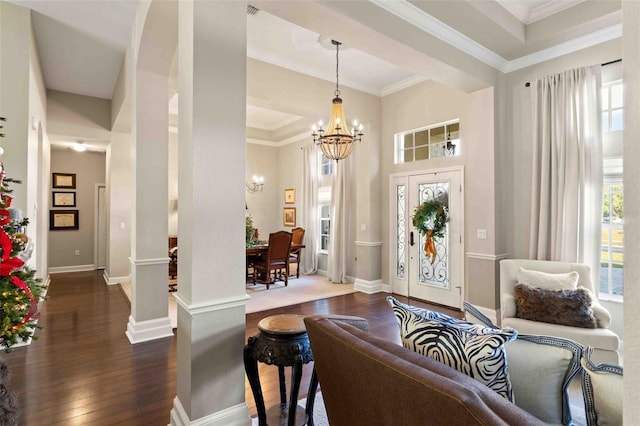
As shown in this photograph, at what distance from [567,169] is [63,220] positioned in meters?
9.60

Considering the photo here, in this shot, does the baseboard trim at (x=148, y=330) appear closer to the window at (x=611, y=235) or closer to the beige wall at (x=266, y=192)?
the window at (x=611, y=235)

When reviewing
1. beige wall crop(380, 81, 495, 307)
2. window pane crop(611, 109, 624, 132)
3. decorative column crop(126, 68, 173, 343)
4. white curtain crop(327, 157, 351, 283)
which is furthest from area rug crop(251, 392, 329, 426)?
white curtain crop(327, 157, 351, 283)

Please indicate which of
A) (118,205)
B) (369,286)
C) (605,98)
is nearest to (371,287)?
(369,286)

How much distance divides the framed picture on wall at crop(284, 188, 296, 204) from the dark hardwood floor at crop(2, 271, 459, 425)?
394 cm

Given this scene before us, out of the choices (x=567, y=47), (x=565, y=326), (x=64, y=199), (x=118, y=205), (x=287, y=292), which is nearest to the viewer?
(x=565, y=326)

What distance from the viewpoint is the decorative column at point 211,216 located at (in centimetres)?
195

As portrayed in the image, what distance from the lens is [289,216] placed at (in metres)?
8.55

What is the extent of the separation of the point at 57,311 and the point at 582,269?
20.9ft

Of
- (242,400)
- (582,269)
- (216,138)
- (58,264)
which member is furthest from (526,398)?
(58,264)

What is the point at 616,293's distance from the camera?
349 cm

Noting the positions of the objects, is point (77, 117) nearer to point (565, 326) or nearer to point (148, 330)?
point (148, 330)

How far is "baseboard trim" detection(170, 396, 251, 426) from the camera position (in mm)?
1940

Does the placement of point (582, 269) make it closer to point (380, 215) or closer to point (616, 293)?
point (616, 293)

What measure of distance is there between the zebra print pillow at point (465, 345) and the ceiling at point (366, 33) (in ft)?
7.92
